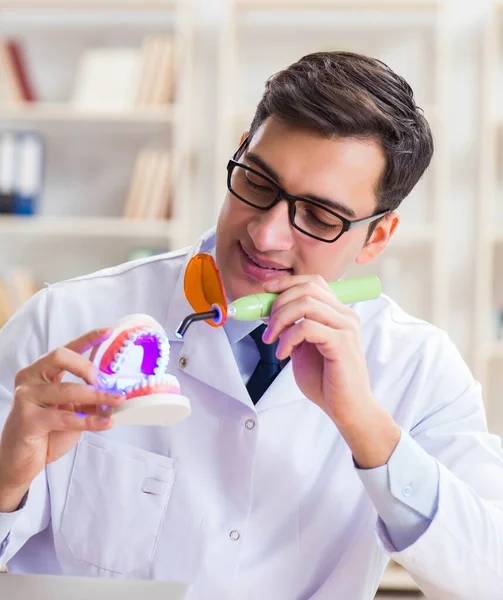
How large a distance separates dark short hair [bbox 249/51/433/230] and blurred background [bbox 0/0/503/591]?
221 cm

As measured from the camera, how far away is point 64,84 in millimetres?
4020

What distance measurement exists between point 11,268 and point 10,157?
1.90ft

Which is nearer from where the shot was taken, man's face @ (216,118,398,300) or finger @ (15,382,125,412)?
finger @ (15,382,125,412)

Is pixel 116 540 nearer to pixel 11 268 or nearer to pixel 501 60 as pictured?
pixel 11 268

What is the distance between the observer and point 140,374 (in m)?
1.03

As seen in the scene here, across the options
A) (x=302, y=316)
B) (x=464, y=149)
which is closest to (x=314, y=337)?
(x=302, y=316)

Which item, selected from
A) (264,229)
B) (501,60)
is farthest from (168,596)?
(501,60)

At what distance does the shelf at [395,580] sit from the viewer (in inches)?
139

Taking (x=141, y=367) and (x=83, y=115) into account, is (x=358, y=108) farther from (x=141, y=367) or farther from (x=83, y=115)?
(x=83, y=115)

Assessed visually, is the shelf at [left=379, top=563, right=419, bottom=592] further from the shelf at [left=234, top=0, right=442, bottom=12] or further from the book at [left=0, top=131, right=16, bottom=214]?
A: the shelf at [left=234, top=0, right=442, bottom=12]

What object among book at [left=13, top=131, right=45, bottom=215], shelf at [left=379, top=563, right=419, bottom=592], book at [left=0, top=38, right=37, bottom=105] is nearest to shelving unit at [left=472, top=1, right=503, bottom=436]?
shelf at [left=379, top=563, right=419, bottom=592]

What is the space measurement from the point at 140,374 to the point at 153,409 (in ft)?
0.21

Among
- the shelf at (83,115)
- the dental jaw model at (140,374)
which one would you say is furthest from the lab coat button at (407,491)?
the shelf at (83,115)

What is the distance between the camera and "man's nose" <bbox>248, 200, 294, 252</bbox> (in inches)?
51.9
